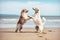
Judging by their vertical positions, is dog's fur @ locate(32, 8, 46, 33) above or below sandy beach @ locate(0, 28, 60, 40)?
above

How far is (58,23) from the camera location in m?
1.52

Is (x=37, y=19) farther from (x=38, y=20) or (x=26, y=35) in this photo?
(x=26, y=35)

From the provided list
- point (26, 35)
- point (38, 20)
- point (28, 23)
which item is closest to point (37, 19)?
point (38, 20)

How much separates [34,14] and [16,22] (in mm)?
229

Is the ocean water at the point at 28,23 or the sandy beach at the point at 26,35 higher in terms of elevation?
the ocean water at the point at 28,23

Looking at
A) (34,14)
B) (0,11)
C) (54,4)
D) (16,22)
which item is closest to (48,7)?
(54,4)

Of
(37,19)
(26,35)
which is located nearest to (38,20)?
(37,19)

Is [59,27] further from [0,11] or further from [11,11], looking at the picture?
[0,11]

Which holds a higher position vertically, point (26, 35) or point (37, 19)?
point (37, 19)

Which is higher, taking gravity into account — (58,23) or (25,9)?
(25,9)

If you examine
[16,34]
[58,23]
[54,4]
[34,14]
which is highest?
[54,4]

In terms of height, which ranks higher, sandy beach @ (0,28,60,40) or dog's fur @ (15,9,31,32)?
dog's fur @ (15,9,31,32)

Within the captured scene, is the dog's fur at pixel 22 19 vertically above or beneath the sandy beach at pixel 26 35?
above

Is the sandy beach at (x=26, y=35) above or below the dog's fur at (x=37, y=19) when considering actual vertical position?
below
